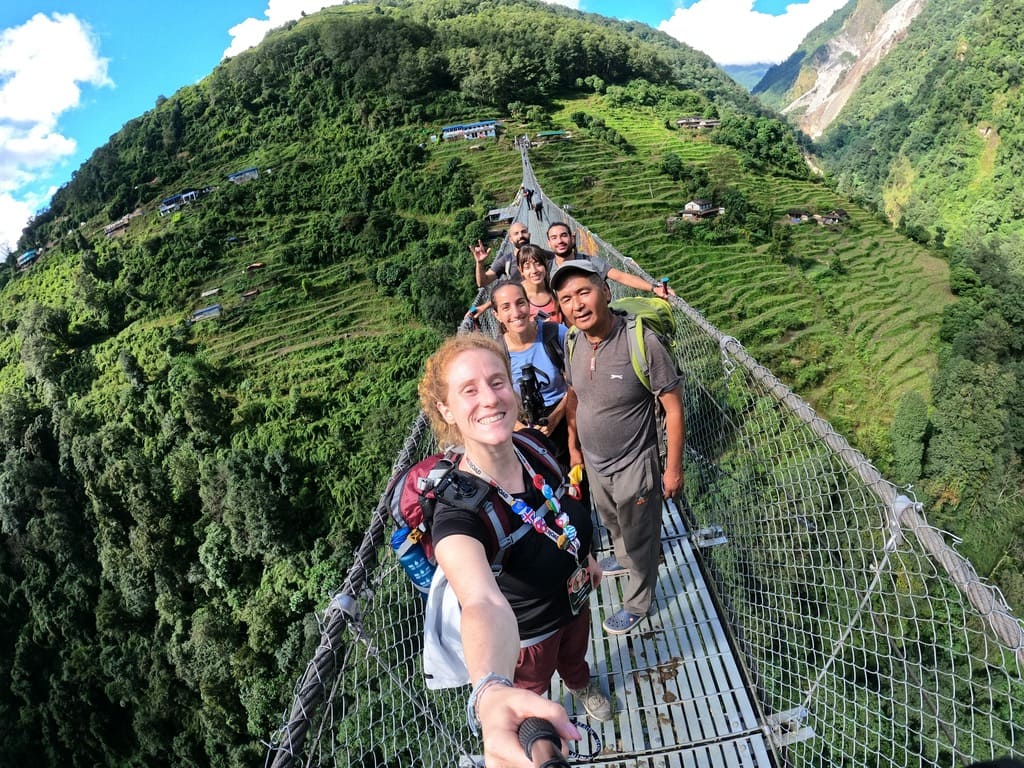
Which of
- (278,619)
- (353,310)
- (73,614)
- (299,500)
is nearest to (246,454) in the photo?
(299,500)

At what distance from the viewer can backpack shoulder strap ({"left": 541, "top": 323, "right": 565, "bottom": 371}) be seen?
186cm

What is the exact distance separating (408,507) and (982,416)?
21.9 m

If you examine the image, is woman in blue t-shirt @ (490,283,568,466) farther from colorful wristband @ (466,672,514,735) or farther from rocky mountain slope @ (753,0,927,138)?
rocky mountain slope @ (753,0,927,138)

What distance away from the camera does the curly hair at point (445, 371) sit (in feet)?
3.26

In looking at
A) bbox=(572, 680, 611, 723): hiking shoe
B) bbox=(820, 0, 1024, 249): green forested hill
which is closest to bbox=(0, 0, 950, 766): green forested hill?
bbox=(820, 0, 1024, 249): green forested hill

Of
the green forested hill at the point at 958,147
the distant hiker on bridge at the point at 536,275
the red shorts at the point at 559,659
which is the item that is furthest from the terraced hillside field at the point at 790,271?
the red shorts at the point at 559,659

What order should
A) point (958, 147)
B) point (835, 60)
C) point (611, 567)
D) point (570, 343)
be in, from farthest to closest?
1. point (835, 60)
2. point (958, 147)
3. point (611, 567)
4. point (570, 343)

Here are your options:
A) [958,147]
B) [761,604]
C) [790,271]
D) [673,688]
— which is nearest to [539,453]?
[673,688]

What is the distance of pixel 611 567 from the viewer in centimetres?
208

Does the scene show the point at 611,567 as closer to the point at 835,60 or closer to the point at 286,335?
the point at 286,335

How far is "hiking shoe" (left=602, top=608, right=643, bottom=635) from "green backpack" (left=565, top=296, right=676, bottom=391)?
34.1 inches

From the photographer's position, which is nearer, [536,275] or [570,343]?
[570,343]

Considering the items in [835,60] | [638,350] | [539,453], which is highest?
[835,60]

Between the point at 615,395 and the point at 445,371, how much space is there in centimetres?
71
